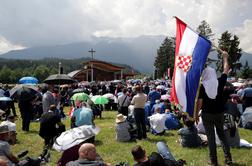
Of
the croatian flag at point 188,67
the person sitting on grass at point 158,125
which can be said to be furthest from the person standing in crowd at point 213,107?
the person sitting on grass at point 158,125

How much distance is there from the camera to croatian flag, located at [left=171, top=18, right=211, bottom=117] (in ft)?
23.5

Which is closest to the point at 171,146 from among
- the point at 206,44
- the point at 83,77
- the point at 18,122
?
the point at 206,44

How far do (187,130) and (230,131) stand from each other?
120 centimetres

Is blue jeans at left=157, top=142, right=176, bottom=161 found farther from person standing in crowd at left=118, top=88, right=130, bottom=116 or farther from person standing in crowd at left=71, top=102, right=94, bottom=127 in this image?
person standing in crowd at left=118, top=88, right=130, bottom=116

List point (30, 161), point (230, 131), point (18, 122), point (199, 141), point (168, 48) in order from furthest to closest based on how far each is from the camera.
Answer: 1. point (168, 48)
2. point (18, 122)
3. point (199, 141)
4. point (230, 131)
5. point (30, 161)

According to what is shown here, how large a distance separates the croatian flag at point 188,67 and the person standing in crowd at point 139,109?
4.20 m

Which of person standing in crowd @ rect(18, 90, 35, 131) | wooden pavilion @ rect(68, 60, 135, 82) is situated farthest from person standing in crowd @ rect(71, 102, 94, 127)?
wooden pavilion @ rect(68, 60, 135, 82)

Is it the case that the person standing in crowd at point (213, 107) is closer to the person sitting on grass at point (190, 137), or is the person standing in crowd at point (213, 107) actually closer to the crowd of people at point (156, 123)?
the crowd of people at point (156, 123)

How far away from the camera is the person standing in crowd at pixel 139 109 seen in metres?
11.7

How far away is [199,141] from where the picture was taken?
1061 centimetres

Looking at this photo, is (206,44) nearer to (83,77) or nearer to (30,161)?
(30,161)

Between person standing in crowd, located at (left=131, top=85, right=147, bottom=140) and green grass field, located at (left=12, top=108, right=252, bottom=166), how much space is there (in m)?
0.33

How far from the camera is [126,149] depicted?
1074 centimetres

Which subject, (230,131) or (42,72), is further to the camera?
(42,72)
